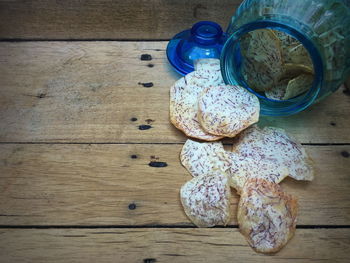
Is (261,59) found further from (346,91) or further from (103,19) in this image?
(103,19)

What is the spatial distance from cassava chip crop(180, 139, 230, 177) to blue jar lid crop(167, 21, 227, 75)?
0.24m

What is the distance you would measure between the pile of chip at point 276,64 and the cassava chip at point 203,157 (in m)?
0.18

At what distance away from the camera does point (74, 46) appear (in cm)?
109

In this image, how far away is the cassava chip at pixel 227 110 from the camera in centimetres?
81

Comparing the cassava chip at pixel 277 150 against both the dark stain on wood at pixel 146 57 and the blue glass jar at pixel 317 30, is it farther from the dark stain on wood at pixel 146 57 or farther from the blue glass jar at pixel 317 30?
the dark stain on wood at pixel 146 57

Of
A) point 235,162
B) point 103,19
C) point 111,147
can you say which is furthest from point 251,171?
point 103,19

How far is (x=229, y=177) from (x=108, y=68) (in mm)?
443

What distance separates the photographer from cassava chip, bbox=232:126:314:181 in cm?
78

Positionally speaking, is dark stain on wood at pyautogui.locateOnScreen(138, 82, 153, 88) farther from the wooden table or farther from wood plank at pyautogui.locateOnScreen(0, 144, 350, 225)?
wood plank at pyautogui.locateOnScreen(0, 144, 350, 225)

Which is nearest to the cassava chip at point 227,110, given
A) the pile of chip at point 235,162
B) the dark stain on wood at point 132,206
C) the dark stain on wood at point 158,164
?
the pile of chip at point 235,162

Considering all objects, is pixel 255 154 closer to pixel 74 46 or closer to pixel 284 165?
pixel 284 165

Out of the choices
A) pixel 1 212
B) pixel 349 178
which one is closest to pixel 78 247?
pixel 1 212

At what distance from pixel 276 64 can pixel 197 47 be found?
0.24 meters

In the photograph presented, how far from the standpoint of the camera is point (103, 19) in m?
1.13
